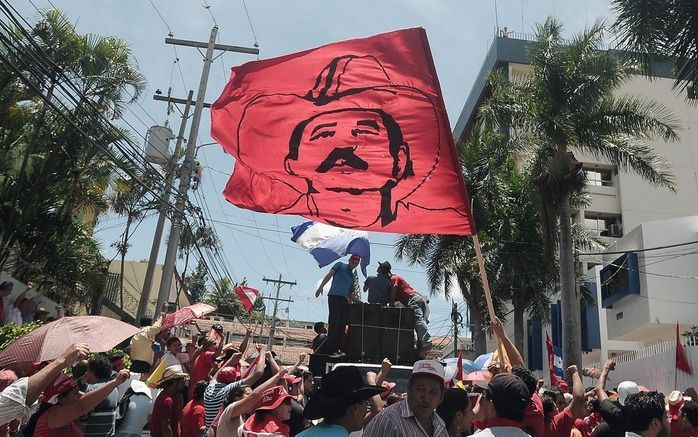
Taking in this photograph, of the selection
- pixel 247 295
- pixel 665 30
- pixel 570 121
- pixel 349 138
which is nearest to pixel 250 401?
pixel 349 138

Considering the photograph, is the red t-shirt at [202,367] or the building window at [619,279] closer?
the red t-shirt at [202,367]

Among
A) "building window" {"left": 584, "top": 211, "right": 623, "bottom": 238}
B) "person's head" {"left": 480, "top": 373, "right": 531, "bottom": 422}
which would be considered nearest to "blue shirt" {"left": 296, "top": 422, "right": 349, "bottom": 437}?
"person's head" {"left": 480, "top": 373, "right": 531, "bottom": 422}

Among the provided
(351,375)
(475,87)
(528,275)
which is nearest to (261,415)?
(351,375)

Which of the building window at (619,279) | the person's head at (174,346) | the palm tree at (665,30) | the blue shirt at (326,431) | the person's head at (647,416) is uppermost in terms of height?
the palm tree at (665,30)

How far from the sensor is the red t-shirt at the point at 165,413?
6.43 m

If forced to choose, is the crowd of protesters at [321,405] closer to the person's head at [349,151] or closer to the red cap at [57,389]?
the red cap at [57,389]

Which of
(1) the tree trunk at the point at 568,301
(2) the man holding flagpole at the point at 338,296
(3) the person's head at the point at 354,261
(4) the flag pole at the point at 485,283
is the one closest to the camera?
(4) the flag pole at the point at 485,283

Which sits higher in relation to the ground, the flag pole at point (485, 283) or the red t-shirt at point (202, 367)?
the flag pole at point (485, 283)

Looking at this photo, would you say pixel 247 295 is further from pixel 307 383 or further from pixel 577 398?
pixel 577 398

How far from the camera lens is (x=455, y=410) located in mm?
4492

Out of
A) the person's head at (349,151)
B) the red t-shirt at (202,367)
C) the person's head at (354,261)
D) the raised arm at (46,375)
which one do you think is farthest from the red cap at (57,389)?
the person's head at (354,261)

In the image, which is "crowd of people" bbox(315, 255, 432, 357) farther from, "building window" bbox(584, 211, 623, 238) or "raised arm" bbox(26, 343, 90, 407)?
"building window" bbox(584, 211, 623, 238)

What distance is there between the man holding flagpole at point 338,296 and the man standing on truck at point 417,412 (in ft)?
16.7

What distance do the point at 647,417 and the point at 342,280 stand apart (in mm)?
6032
